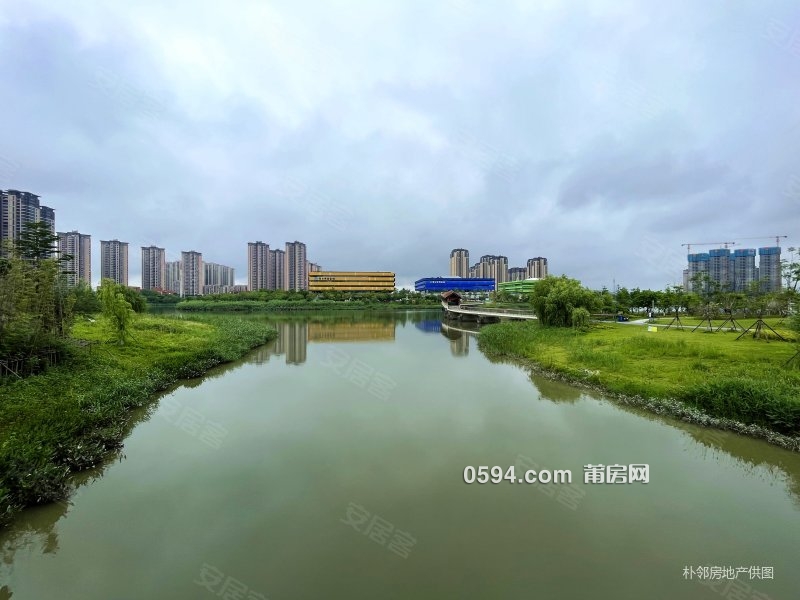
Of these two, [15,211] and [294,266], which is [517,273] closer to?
[294,266]

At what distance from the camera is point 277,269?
91.6 meters

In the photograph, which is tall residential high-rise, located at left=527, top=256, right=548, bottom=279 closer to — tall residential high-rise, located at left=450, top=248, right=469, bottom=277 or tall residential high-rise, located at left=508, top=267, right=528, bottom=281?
tall residential high-rise, located at left=508, top=267, right=528, bottom=281

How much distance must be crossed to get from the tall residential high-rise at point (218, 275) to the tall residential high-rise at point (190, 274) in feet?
17.3

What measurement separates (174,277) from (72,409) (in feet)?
308

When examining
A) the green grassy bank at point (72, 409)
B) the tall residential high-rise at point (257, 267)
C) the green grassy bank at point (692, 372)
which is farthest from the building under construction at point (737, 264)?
the tall residential high-rise at point (257, 267)

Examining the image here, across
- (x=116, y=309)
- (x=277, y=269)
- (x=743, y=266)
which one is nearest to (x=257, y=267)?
(x=277, y=269)

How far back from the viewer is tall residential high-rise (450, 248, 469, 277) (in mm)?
133875

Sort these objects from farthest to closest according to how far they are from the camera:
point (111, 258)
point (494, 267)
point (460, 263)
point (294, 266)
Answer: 1. point (460, 263)
2. point (494, 267)
3. point (294, 266)
4. point (111, 258)

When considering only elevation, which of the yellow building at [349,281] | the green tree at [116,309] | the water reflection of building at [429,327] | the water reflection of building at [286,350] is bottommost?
the water reflection of building at [286,350]

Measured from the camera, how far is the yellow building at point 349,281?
281 feet

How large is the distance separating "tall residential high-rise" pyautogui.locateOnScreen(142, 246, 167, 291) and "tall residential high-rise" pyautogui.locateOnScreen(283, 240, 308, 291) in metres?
27.0

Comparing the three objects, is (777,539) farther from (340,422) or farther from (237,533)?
(340,422)

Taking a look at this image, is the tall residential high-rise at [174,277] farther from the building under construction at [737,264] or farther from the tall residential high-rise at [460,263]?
the building under construction at [737,264]

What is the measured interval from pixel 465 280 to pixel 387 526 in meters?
93.9
